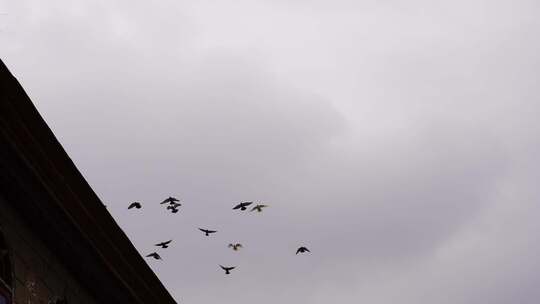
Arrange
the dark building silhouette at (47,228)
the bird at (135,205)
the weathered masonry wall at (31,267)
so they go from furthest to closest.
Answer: the bird at (135,205), the weathered masonry wall at (31,267), the dark building silhouette at (47,228)

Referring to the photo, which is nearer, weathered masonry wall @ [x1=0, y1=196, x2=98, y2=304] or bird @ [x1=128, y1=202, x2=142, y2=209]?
weathered masonry wall @ [x1=0, y1=196, x2=98, y2=304]

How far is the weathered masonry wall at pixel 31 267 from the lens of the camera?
9016mm

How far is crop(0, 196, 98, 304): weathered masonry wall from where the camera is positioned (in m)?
9.02

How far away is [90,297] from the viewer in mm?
11016

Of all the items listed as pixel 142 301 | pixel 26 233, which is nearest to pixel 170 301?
pixel 142 301

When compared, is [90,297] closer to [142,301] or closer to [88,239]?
[142,301]

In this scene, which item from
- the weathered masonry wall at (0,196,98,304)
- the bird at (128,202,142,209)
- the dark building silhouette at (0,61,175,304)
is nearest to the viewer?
the dark building silhouette at (0,61,175,304)

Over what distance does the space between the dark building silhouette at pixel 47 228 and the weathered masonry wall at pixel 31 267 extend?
1 centimetres

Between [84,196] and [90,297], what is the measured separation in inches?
86.5

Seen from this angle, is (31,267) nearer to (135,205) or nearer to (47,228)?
Result: (47,228)

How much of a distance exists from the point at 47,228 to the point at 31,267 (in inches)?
19.3

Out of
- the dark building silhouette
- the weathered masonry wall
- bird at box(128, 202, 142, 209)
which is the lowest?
the weathered masonry wall

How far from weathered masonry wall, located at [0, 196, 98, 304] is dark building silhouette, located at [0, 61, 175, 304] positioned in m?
0.01

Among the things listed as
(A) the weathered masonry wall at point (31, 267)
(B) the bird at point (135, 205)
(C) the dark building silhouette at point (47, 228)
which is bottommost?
(A) the weathered masonry wall at point (31, 267)
